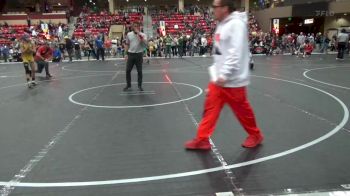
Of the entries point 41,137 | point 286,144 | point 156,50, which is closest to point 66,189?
point 41,137

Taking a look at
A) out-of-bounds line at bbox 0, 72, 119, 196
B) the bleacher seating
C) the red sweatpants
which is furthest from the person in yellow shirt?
the bleacher seating

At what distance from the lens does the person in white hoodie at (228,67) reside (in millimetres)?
4246

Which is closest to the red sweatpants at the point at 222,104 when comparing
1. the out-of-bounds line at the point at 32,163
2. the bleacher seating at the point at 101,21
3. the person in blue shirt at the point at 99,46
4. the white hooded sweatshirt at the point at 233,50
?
the white hooded sweatshirt at the point at 233,50

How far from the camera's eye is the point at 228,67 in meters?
4.27

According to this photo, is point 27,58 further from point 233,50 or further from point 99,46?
point 99,46

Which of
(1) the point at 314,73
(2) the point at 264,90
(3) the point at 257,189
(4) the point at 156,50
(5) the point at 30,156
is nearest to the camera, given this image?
(3) the point at 257,189

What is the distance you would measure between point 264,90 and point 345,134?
4.15m

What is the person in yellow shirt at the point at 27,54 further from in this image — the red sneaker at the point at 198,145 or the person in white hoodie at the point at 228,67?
the person in white hoodie at the point at 228,67

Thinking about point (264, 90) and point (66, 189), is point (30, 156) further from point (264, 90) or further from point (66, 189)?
point (264, 90)

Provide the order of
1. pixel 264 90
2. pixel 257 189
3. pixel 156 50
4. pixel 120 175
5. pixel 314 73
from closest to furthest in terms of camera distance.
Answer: pixel 257 189
pixel 120 175
pixel 264 90
pixel 314 73
pixel 156 50

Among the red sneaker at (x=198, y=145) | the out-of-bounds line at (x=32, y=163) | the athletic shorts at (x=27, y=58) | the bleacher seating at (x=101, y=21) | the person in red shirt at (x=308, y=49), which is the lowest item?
the out-of-bounds line at (x=32, y=163)

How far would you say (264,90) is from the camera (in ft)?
31.1

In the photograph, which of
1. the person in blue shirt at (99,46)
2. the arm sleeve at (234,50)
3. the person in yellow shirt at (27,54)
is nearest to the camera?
the arm sleeve at (234,50)

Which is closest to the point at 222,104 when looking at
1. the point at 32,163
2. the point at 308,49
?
the point at 32,163
